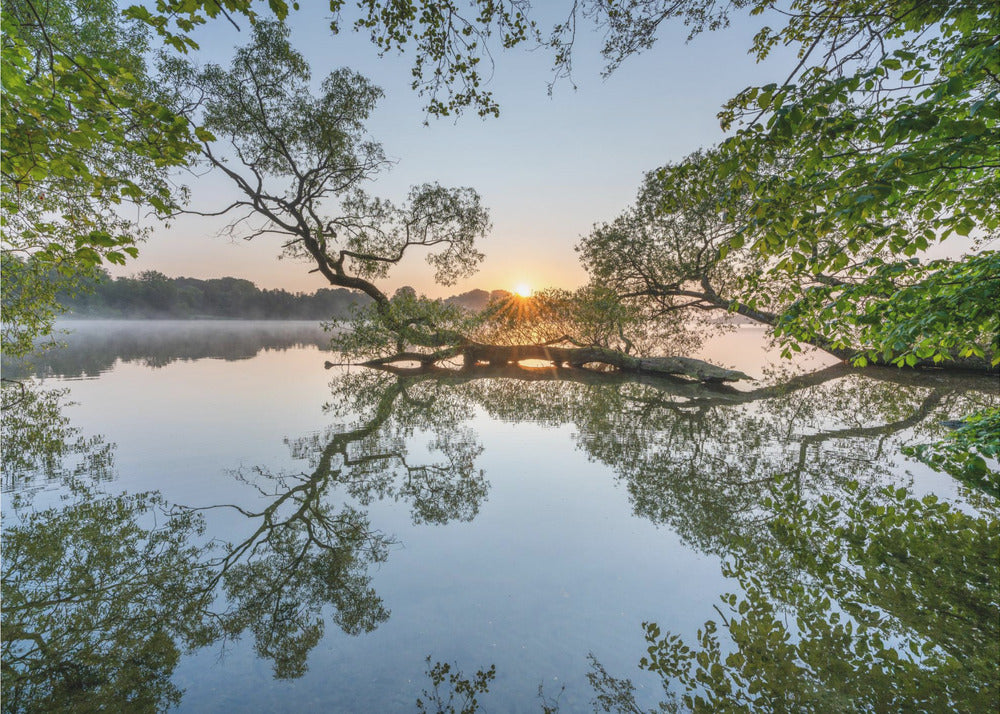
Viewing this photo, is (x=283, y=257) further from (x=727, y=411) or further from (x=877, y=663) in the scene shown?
(x=877, y=663)

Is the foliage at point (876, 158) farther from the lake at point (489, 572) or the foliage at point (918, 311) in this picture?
the lake at point (489, 572)

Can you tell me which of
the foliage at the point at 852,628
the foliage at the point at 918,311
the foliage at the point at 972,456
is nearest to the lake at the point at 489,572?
the foliage at the point at 852,628

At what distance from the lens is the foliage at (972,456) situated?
4.82m

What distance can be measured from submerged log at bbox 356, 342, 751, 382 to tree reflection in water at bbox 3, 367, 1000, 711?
10.7 metres

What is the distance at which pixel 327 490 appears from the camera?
571 cm

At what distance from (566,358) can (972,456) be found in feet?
59.0

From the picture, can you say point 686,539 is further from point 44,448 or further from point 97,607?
point 44,448

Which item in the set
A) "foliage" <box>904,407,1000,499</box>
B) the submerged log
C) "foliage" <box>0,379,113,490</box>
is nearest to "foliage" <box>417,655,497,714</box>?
"foliage" <box>904,407,1000,499</box>

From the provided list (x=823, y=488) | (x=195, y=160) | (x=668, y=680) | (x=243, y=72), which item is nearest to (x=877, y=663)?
(x=668, y=680)

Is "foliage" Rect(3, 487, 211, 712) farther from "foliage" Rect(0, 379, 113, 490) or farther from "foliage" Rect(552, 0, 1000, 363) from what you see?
"foliage" Rect(552, 0, 1000, 363)

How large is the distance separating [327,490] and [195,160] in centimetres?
1521

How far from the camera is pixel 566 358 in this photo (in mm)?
22453

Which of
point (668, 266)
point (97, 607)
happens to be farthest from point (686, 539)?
point (668, 266)

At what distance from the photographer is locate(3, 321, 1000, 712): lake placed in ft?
8.40
